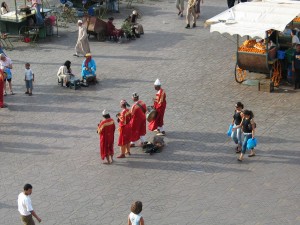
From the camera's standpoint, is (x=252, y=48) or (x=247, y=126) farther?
(x=252, y=48)

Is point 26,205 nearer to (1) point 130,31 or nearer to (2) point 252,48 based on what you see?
(2) point 252,48

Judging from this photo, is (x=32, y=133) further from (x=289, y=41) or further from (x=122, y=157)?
(x=289, y=41)

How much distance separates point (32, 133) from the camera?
18234 mm

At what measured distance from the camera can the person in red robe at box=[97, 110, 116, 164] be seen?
16109mm

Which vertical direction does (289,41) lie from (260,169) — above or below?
above

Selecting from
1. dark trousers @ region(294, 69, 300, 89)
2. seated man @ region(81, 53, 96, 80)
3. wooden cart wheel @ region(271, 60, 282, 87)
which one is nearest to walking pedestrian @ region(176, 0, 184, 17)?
seated man @ region(81, 53, 96, 80)

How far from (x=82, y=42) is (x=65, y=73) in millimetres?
2666

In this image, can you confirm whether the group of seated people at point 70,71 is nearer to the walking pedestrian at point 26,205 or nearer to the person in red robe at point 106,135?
the person in red robe at point 106,135

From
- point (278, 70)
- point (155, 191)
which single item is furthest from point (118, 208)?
point (278, 70)

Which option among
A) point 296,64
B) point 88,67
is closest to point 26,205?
point 88,67

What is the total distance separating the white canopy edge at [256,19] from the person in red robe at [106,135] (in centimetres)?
566

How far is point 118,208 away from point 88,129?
4330 mm

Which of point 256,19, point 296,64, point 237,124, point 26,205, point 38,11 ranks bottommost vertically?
point 26,205

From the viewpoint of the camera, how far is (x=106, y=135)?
16.2 m
